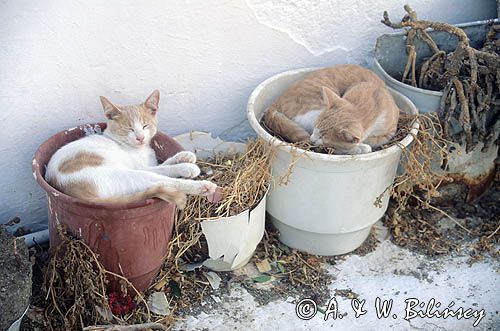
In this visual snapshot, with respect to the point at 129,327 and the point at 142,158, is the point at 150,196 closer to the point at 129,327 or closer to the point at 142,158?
the point at 142,158

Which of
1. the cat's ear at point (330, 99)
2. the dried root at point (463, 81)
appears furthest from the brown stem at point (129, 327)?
the dried root at point (463, 81)

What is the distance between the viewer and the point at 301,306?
265 centimetres

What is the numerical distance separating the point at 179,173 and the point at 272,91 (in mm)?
798

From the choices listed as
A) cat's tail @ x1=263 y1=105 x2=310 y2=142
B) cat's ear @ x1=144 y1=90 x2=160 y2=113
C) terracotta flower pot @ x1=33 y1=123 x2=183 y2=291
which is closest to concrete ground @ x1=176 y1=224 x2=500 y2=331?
terracotta flower pot @ x1=33 y1=123 x2=183 y2=291

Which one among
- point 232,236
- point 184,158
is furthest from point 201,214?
point 184,158

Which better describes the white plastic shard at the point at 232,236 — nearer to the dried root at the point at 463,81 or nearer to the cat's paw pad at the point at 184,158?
the cat's paw pad at the point at 184,158

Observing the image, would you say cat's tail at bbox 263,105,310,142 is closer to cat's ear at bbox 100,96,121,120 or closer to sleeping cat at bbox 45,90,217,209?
sleeping cat at bbox 45,90,217,209

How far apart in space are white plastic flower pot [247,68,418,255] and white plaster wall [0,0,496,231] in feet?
0.64

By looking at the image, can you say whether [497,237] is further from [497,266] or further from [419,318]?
[419,318]

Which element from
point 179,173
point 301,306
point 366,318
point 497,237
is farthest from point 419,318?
point 179,173

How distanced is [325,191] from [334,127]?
280 millimetres

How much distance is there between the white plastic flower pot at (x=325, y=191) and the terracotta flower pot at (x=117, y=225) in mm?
562

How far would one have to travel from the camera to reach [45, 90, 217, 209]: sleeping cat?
7.57 ft

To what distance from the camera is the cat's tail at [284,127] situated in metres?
2.76
